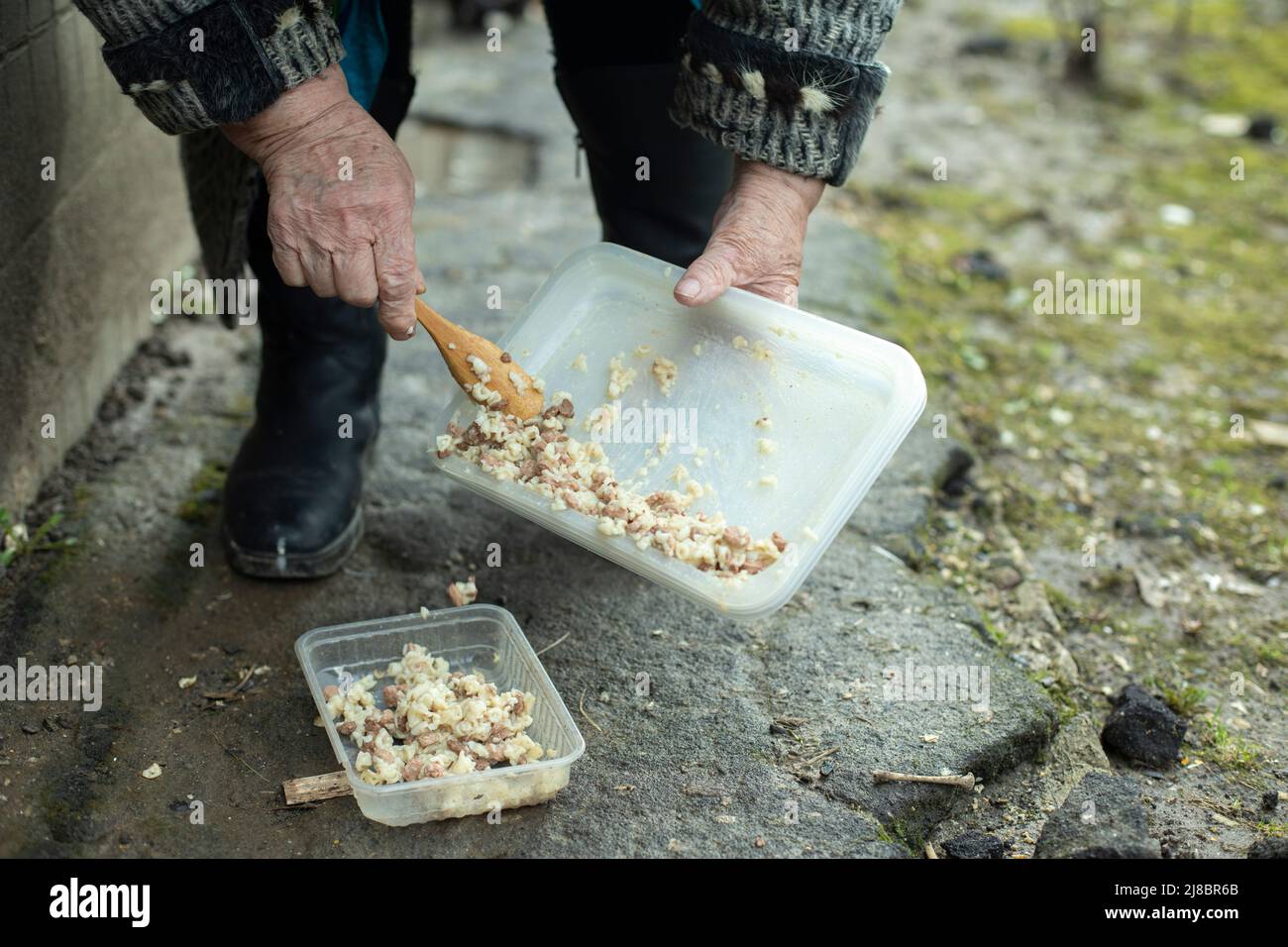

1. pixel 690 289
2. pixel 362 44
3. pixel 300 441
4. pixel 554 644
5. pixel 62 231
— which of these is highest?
pixel 362 44

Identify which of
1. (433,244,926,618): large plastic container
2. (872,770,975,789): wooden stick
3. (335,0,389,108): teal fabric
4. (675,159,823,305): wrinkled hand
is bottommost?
(872,770,975,789): wooden stick

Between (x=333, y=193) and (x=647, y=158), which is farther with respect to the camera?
(x=647, y=158)

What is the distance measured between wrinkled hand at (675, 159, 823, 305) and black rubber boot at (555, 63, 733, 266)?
1.03 feet

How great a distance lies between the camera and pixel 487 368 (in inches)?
73.9

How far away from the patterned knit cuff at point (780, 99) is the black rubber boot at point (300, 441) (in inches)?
29.2

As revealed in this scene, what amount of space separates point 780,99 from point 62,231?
1.33 meters

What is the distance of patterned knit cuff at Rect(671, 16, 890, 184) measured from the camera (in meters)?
1.77

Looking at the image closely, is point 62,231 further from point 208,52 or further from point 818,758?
point 818,758

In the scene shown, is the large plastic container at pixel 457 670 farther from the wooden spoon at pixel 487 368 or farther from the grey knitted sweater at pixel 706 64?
the grey knitted sweater at pixel 706 64

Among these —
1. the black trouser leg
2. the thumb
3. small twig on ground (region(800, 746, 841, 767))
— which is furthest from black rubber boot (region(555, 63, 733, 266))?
small twig on ground (region(800, 746, 841, 767))

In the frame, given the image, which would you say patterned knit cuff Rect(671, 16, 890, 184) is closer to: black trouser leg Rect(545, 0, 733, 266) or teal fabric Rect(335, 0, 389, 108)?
black trouser leg Rect(545, 0, 733, 266)

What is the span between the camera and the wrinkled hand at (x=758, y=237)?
5.90 feet

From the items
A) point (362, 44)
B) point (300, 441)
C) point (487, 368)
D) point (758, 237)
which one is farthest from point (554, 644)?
point (362, 44)

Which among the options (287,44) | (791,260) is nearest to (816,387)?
(791,260)
